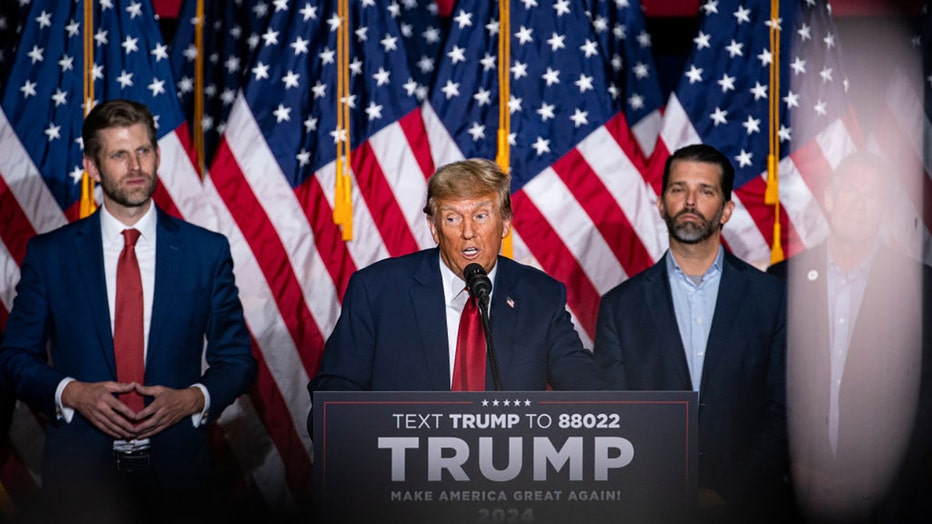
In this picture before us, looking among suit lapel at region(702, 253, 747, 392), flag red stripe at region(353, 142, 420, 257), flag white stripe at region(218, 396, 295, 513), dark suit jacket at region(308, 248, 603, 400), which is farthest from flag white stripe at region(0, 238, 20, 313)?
suit lapel at region(702, 253, 747, 392)

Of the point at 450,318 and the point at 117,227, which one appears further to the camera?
the point at 117,227

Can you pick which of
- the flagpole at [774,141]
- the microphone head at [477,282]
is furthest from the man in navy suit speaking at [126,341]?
the flagpole at [774,141]

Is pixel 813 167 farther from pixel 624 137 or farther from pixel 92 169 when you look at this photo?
pixel 92 169

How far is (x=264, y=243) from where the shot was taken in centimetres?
400

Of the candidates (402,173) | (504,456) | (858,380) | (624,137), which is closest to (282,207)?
(402,173)

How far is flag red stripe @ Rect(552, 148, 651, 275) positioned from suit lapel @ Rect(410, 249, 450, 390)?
1.44 metres

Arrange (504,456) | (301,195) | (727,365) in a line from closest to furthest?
(504,456)
(727,365)
(301,195)

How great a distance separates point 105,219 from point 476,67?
171 cm

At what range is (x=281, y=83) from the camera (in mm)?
4031

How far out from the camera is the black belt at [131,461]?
111 inches

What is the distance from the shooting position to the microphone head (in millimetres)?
1946

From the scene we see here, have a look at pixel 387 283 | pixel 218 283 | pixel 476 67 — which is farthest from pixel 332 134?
pixel 387 283

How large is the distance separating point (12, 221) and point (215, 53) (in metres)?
1.08

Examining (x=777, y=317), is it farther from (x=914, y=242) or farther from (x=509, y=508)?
(x=509, y=508)
